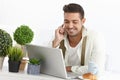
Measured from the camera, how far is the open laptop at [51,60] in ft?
5.54

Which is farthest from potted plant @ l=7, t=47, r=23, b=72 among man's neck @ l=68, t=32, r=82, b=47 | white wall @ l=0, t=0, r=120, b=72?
white wall @ l=0, t=0, r=120, b=72

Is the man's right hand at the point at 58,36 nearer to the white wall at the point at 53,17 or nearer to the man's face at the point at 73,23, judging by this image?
the man's face at the point at 73,23

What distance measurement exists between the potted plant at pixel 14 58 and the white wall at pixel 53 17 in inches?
83.2

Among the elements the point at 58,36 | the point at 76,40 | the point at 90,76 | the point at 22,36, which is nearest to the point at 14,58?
the point at 22,36

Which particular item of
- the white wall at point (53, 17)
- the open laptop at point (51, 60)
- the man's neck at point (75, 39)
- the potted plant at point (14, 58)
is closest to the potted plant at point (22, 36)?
the open laptop at point (51, 60)

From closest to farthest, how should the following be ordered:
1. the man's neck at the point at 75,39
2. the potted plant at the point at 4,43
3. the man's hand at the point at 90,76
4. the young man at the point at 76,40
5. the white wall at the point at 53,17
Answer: the man's hand at the point at 90,76, the potted plant at the point at 4,43, the young man at the point at 76,40, the man's neck at the point at 75,39, the white wall at the point at 53,17

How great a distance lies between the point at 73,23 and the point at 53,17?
1.73m

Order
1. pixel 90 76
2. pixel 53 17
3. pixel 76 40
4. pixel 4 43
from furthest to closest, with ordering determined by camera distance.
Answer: pixel 53 17 < pixel 76 40 < pixel 4 43 < pixel 90 76

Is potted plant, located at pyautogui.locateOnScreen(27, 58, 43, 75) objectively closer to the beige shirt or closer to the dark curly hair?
the beige shirt

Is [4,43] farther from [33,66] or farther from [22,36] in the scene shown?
[33,66]

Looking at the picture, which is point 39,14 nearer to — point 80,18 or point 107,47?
point 107,47

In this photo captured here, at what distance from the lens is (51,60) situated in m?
1.77

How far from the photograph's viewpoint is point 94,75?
172cm

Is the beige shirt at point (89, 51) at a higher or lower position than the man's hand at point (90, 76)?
higher
